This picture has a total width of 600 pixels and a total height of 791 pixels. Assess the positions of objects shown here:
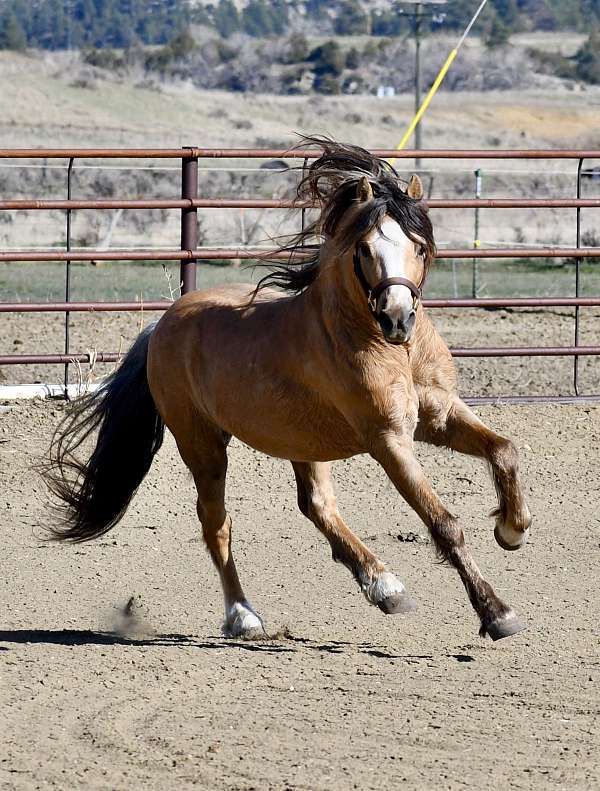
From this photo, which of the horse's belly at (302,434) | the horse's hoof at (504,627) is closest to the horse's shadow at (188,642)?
the horse's hoof at (504,627)

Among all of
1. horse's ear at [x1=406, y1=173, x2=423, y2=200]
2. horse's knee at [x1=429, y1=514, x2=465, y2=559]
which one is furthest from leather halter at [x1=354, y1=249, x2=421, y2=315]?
horse's knee at [x1=429, y1=514, x2=465, y2=559]

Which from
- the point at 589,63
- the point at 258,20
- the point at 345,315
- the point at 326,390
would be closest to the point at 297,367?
the point at 326,390

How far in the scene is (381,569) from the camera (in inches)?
190

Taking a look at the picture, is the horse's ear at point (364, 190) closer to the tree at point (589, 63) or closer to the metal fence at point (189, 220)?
the metal fence at point (189, 220)

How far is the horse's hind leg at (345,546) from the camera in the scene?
4.72 m

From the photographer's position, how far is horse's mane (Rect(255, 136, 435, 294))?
439 cm

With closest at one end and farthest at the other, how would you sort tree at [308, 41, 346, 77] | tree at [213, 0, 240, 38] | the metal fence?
1. the metal fence
2. tree at [308, 41, 346, 77]
3. tree at [213, 0, 240, 38]

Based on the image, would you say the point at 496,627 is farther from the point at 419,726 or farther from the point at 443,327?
the point at 443,327

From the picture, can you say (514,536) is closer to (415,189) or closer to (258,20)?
(415,189)

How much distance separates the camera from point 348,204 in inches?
182

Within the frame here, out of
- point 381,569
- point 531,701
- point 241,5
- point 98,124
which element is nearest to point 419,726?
point 531,701

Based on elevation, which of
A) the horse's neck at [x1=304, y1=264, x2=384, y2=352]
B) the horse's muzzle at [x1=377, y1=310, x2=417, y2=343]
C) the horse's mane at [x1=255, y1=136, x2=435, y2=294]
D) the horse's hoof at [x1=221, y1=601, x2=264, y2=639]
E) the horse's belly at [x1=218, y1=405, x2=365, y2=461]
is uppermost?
the horse's mane at [x1=255, y1=136, x2=435, y2=294]

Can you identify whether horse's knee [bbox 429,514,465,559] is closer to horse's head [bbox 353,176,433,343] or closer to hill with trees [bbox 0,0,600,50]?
horse's head [bbox 353,176,433,343]

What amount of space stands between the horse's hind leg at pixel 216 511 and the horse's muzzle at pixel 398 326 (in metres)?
1.55
